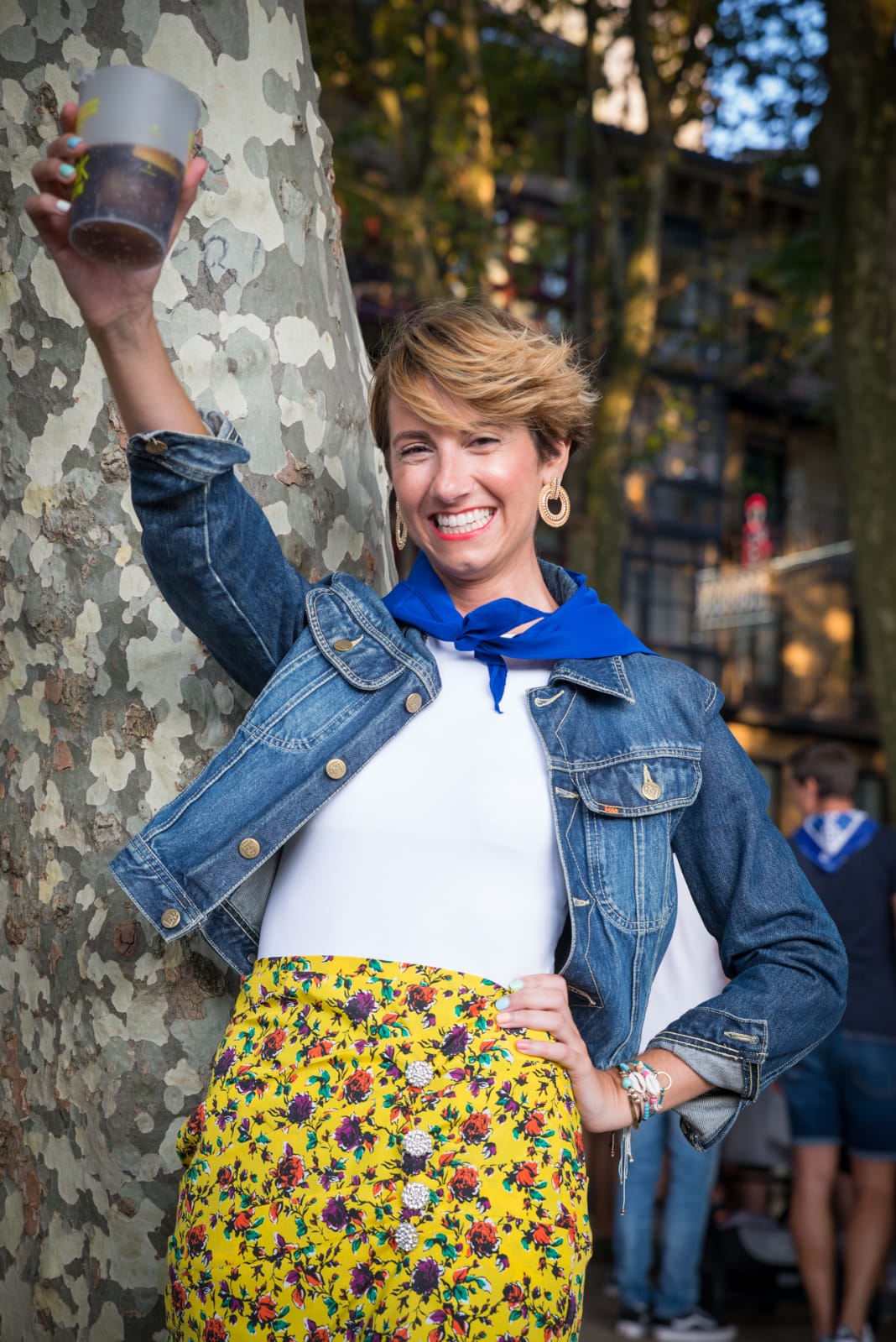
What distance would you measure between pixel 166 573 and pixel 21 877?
0.74 meters

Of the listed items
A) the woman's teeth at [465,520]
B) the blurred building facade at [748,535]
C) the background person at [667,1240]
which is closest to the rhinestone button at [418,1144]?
the woman's teeth at [465,520]

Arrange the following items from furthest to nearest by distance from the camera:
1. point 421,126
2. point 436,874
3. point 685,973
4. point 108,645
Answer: point 421,126 < point 685,973 < point 108,645 < point 436,874

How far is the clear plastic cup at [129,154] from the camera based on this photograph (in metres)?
1.49

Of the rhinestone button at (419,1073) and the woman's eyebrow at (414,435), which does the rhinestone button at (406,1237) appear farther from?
the woman's eyebrow at (414,435)

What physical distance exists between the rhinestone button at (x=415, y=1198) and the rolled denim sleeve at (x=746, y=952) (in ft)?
1.56

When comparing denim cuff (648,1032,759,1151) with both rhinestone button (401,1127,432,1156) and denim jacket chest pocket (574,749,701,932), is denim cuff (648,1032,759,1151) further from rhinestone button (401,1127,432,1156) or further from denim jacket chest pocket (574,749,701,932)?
rhinestone button (401,1127,432,1156)

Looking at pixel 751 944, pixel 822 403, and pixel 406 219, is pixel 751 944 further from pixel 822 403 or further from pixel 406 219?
pixel 822 403

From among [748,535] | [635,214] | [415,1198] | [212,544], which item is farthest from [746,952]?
[748,535]

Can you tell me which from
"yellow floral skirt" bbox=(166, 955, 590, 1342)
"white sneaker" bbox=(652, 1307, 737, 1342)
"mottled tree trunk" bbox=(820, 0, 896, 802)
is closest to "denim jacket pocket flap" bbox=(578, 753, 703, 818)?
"yellow floral skirt" bbox=(166, 955, 590, 1342)

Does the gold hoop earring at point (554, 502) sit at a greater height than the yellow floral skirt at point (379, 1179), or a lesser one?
greater

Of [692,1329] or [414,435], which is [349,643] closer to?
[414,435]

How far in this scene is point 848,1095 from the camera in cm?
566

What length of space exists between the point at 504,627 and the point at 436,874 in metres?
0.41

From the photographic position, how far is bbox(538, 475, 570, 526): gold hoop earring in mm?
2203
